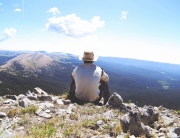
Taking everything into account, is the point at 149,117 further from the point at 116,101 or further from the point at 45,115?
the point at 45,115

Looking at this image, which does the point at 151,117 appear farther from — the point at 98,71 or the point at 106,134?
the point at 98,71

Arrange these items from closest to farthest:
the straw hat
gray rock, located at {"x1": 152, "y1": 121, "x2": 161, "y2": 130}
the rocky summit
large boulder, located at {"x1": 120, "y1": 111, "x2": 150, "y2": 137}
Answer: the rocky summit → large boulder, located at {"x1": 120, "y1": 111, "x2": 150, "y2": 137} → gray rock, located at {"x1": 152, "y1": 121, "x2": 161, "y2": 130} → the straw hat

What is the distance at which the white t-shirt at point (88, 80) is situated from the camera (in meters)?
10.1

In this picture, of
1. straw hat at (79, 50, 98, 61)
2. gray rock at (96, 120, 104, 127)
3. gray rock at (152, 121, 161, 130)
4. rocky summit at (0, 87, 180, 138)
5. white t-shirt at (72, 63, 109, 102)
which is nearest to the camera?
rocky summit at (0, 87, 180, 138)

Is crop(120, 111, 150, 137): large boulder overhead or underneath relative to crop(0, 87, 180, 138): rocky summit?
overhead

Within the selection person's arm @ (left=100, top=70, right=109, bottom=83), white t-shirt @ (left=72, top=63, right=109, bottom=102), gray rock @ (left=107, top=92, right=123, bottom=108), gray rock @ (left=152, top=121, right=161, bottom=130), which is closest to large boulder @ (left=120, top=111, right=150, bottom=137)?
gray rock @ (left=152, top=121, right=161, bottom=130)

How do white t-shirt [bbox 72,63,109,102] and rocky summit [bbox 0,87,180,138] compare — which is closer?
rocky summit [bbox 0,87,180,138]

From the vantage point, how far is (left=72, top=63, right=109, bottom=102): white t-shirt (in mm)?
10070

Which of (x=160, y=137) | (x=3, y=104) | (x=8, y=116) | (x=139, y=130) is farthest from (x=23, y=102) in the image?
(x=160, y=137)

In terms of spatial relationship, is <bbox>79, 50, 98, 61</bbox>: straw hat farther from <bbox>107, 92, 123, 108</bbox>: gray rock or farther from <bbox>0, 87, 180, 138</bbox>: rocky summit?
<bbox>0, 87, 180, 138</bbox>: rocky summit

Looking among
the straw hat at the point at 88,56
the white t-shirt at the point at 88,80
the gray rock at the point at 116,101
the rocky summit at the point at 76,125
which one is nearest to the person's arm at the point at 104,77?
the white t-shirt at the point at 88,80

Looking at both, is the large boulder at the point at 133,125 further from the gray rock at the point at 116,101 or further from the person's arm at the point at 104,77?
the person's arm at the point at 104,77

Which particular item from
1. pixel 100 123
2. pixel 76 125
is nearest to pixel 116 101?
pixel 100 123

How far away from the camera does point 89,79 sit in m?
10.1
